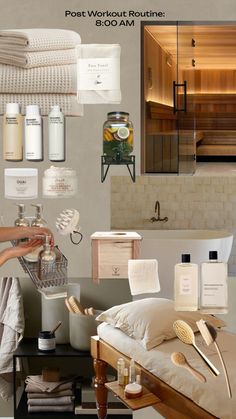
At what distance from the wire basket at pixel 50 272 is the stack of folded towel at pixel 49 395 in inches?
29.1

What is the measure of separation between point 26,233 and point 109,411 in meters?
0.85

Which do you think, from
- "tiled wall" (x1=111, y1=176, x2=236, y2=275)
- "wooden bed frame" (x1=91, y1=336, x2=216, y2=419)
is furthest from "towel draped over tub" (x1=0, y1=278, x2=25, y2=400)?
"tiled wall" (x1=111, y1=176, x2=236, y2=275)

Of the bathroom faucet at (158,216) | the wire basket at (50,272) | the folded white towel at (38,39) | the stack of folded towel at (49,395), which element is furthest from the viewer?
the stack of folded towel at (49,395)

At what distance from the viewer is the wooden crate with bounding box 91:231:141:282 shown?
71.6 inches

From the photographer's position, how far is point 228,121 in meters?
2.18

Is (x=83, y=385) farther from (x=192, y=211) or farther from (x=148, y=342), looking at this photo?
(x=192, y=211)

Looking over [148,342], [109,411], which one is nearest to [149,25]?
[148,342]

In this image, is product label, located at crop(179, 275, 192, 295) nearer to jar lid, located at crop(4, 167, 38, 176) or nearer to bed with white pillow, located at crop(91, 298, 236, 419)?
bed with white pillow, located at crop(91, 298, 236, 419)

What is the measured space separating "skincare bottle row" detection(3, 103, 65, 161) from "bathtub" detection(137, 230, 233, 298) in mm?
328

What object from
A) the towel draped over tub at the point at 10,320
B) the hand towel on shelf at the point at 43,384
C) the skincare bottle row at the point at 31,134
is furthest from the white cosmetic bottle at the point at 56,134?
the hand towel on shelf at the point at 43,384

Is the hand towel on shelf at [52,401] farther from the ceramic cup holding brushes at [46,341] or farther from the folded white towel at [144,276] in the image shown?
the folded white towel at [144,276]

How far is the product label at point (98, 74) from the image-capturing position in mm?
1730

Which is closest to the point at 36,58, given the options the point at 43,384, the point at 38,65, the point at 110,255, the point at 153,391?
the point at 38,65

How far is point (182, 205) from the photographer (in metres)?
1.99
